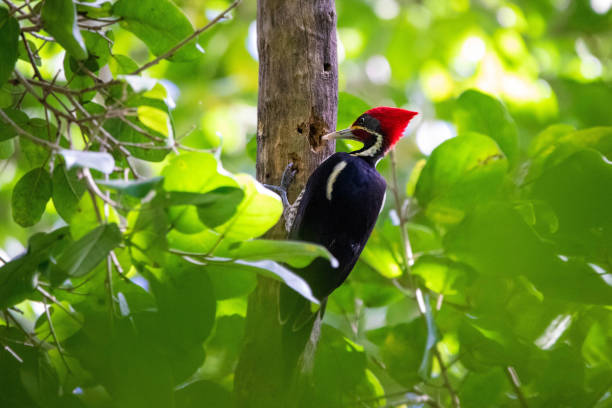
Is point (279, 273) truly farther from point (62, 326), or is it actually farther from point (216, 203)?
point (62, 326)

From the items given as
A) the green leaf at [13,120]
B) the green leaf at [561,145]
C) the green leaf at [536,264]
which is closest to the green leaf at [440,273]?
the green leaf at [536,264]

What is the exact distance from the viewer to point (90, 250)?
51.8 inches

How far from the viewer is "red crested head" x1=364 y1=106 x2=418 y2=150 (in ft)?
10.3

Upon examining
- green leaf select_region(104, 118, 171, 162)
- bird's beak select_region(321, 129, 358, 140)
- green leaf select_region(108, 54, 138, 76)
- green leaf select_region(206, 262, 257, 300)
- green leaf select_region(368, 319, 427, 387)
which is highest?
green leaf select_region(108, 54, 138, 76)

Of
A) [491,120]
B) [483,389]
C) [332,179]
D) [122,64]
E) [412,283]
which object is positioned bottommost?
[483,389]

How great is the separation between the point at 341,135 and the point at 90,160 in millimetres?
1654

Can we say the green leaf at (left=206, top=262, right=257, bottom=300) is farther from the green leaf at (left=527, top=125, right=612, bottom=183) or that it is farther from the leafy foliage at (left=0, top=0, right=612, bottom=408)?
the green leaf at (left=527, top=125, right=612, bottom=183)

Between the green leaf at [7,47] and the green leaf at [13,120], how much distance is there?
31 cm

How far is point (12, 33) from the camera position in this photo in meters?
1.56

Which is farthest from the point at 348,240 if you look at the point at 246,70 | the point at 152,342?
the point at 246,70

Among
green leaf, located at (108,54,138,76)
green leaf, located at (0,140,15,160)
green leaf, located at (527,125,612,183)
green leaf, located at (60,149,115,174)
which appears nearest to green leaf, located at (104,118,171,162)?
green leaf, located at (108,54,138,76)

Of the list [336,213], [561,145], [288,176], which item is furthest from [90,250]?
[561,145]

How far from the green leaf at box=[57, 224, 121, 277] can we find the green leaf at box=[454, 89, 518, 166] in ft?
5.68

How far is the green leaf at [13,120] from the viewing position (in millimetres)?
1842
